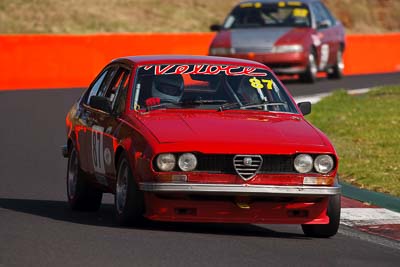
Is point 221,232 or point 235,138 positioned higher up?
point 235,138

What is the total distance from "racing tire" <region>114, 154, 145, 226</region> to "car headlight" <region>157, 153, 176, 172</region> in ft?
0.86

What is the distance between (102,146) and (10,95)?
1504cm

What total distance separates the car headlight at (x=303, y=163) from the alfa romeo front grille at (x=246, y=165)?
0.95 ft

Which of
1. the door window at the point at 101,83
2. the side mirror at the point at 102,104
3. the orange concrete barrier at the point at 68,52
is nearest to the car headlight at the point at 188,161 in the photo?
the side mirror at the point at 102,104

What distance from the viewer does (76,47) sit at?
29.0m

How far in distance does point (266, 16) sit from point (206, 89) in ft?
55.8

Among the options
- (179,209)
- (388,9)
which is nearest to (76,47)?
(179,209)

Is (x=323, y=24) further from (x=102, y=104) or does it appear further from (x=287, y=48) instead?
(x=102, y=104)

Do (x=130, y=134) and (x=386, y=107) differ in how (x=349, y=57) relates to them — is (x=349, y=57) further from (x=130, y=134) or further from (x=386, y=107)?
(x=130, y=134)

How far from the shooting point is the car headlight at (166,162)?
31.9ft

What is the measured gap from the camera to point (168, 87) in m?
11.0

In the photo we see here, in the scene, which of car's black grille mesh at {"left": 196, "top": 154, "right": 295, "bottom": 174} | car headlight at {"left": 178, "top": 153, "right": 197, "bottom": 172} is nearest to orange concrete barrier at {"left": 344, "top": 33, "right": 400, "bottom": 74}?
car's black grille mesh at {"left": 196, "top": 154, "right": 295, "bottom": 174}

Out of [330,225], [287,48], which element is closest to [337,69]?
[287,48]

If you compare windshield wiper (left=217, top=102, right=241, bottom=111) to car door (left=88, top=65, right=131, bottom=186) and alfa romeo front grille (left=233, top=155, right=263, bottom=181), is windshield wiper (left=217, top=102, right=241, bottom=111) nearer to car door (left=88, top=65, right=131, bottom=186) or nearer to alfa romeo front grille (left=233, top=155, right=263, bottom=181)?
car door (left=88, top=65, right=131, bottom=186)
